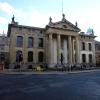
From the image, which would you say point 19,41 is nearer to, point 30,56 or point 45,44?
point 30,56

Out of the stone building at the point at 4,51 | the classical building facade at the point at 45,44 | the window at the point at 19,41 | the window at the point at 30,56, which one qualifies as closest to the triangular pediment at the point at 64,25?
the classical building facade at the point at 45,44

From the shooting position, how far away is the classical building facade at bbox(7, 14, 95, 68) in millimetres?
41938

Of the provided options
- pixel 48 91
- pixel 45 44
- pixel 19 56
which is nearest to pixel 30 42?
pixel 45 44

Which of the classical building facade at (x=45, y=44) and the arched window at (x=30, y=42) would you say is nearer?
the classical building facade at (x=45, y=44)

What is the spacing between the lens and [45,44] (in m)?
45.5

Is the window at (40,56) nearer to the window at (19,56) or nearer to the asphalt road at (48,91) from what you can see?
the window at (19,56)

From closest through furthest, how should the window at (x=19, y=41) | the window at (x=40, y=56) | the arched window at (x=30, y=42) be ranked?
1. the window at (x=19, y=41)
2. the arched window at (x=30, y=42)
3. the window at (x=40, y=56)

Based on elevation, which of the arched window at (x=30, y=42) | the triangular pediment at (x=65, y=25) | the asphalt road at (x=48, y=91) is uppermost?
the triangular pediment at (x=65, y=25)

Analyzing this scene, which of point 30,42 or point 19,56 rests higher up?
point 30,42

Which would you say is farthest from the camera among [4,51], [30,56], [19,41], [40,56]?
[4,51]

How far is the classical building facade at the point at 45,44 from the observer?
41.9 meters

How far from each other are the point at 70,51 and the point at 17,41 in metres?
15.0

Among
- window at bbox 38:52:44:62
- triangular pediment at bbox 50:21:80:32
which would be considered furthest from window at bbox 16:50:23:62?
triangular pediment at bbox 50:21:80:32

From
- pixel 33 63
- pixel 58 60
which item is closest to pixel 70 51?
pixel 58 60
